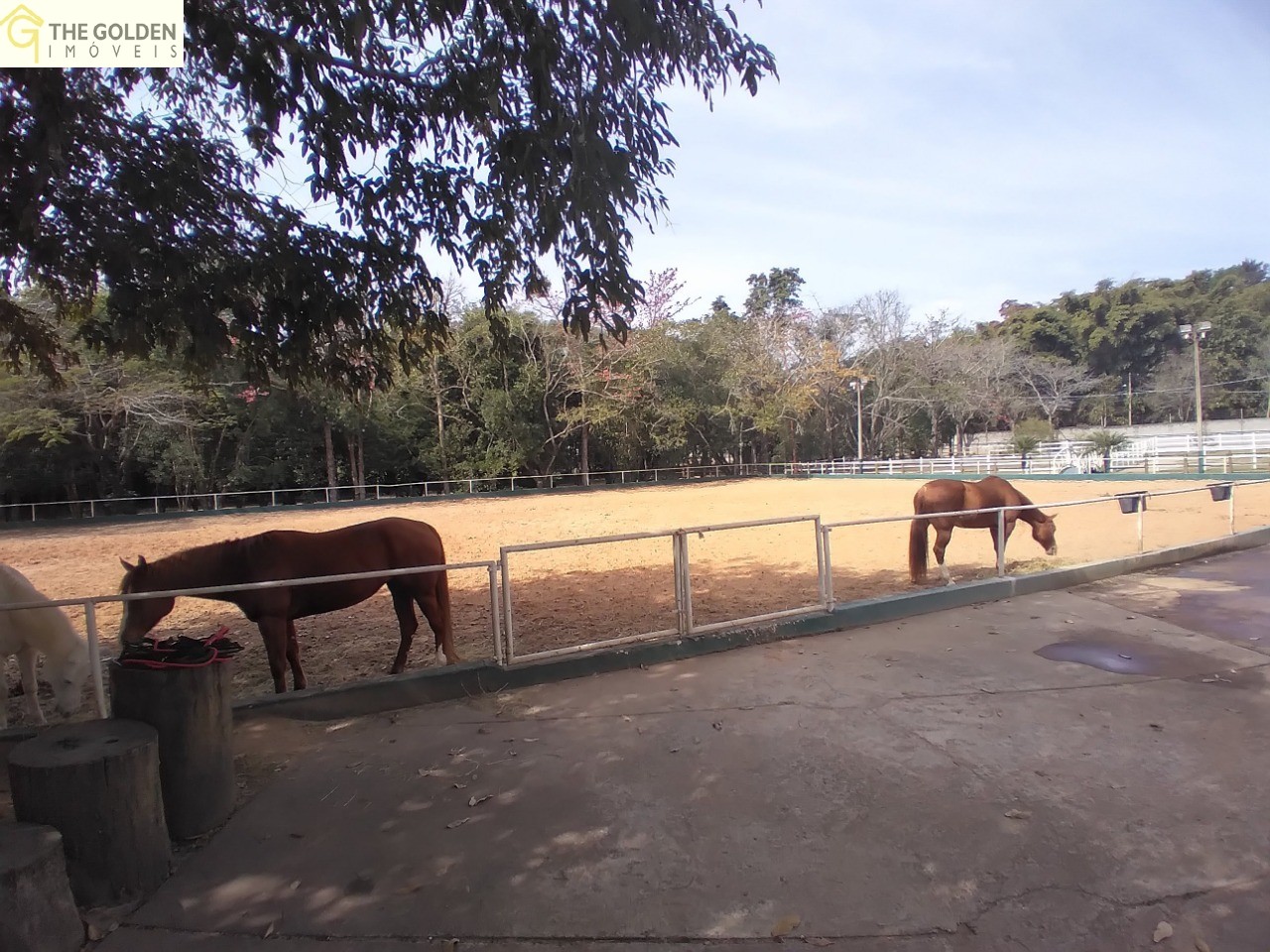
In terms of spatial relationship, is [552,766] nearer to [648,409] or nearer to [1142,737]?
[1142,737]

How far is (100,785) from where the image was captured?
8.57ft

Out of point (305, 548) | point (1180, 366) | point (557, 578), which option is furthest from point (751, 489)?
point (1180, 366)

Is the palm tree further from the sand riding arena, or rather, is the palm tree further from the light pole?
the light pole

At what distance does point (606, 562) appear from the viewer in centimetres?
1100

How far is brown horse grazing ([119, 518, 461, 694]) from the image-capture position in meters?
4.87

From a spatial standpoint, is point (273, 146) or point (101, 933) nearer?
point (101, 933)

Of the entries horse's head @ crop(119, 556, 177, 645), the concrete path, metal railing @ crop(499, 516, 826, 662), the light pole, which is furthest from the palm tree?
horse's head @ crop(119, 556, 177, 645)

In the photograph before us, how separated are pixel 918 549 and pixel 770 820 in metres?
5.50

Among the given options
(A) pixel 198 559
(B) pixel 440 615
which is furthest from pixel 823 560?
(A) pixel 198 559

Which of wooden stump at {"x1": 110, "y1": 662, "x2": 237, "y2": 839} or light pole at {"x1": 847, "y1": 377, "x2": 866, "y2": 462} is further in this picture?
light pole at {"x1": 847, "y1": 377, "x2": 866, "y2": 462}

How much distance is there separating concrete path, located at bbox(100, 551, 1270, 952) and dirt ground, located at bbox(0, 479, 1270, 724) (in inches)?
78.8

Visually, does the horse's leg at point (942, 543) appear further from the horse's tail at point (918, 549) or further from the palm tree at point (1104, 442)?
the palm tree at point (1104, 442)

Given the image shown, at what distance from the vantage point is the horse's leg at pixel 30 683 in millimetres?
4496

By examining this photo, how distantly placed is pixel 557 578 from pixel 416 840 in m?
6.89
